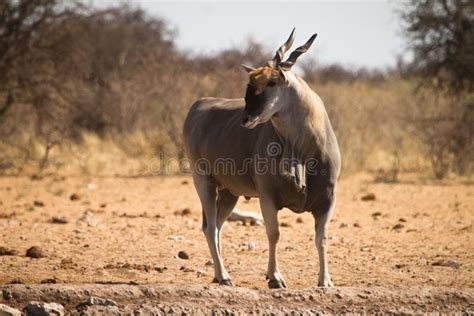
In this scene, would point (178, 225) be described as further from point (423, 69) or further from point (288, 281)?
point (423, 69)

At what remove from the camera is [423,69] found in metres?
18.4

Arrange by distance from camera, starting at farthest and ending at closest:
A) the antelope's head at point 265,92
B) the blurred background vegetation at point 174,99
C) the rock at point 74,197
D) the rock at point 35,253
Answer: the blurred background vegetation at point 174,99
the rock at point 74,197
the rock at point 35,253
the antelope's head at point 265,92

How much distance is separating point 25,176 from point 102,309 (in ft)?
39.9

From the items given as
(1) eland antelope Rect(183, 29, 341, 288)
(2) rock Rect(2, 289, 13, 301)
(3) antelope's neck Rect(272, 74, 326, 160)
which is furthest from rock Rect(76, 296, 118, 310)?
(3) antelope's neck Rect(272, 74, 326, 160)

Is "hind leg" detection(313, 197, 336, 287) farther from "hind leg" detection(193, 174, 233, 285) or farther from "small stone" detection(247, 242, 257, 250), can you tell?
"small stone" detection(247, 242, 257, 250)

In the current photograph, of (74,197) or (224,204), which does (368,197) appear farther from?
(224,204)

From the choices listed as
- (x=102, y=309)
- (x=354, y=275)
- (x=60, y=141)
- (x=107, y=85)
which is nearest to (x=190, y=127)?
(x=354, y=275)

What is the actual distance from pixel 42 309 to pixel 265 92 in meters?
2.28

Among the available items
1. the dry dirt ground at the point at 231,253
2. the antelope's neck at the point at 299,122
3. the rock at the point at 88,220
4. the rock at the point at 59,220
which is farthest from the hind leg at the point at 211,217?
the rock at the point at 59,220

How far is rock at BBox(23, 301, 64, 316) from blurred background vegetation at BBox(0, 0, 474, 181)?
11.4 meters

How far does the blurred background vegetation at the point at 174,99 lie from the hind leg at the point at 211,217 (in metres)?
9.28

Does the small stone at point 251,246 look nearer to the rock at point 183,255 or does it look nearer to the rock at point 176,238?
the rock at point 183,255

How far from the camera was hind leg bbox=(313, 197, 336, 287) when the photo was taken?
6863 millimetres

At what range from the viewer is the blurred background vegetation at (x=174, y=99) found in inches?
697
